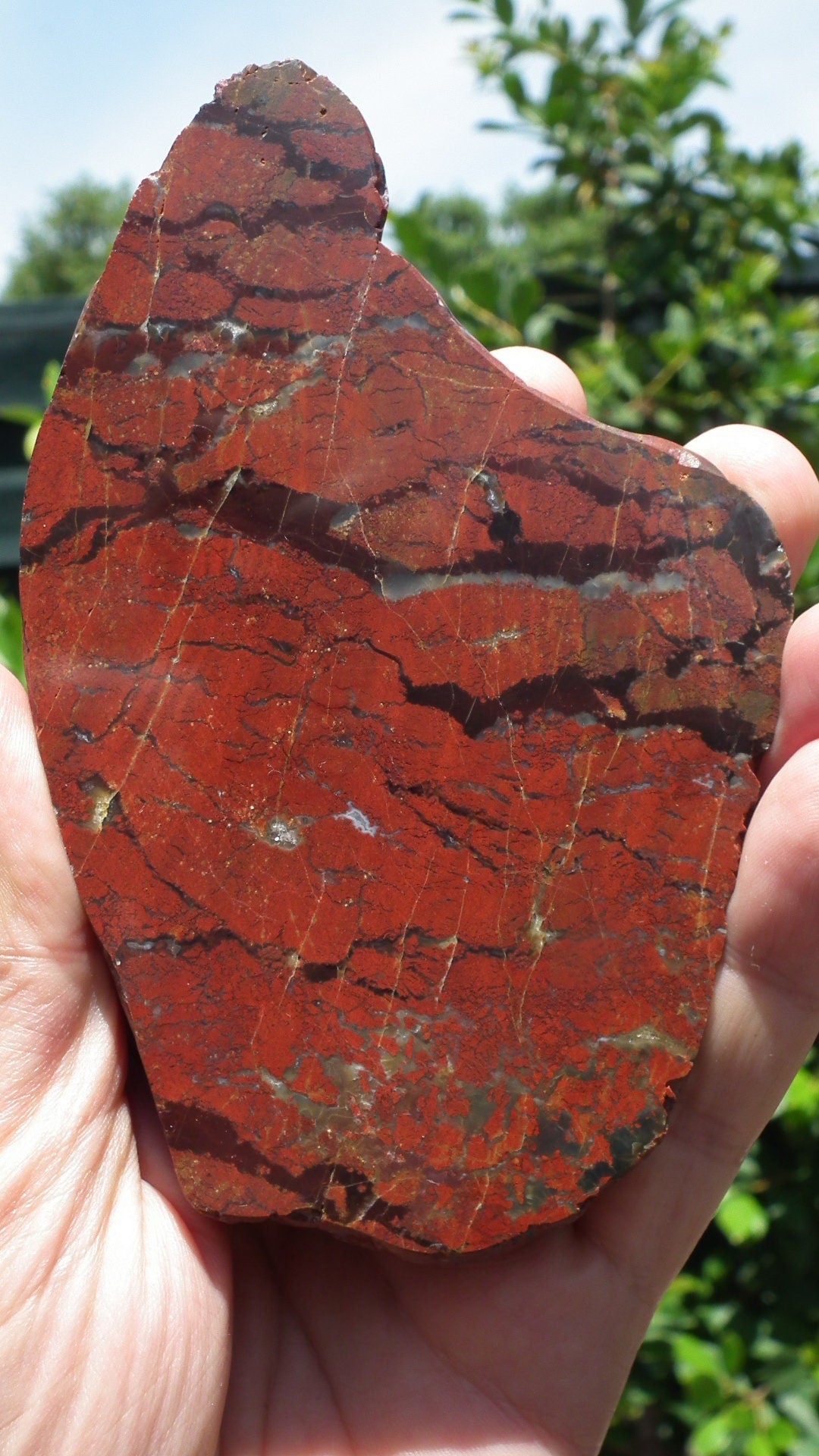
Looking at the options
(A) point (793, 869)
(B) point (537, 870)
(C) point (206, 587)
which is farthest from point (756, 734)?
(C) point (206, 587)

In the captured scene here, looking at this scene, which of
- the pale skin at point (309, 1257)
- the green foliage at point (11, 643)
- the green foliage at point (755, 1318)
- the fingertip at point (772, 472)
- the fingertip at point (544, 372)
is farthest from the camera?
the green foliage at point (755, 1318)

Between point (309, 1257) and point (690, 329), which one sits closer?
point (309, 1257)

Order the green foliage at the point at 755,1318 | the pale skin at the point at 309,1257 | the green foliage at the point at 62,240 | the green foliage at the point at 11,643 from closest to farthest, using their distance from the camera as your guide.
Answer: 1. the pale skin at the point at 309,1257
2. the green foliage at the point at 11,643
3. the green foliage at the point at 755,1318
4. the green foliage at the point at 62,240

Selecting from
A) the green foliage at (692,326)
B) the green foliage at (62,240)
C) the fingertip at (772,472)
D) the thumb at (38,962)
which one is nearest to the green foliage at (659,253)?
the green foliage at (692,326)

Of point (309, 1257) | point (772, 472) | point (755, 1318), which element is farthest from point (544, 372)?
point (755, 1318)

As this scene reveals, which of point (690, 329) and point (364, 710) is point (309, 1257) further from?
point (690, 329)

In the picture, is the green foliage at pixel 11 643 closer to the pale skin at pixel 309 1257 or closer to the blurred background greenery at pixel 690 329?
the blurred background greenery at pixel 690 329

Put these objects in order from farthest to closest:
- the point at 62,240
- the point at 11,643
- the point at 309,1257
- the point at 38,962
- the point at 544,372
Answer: the point at 62,240, the point at 11,643, the point at 544,372, the point at 309,1257, the point at 38,962

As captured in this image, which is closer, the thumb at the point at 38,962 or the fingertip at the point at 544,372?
the thumb at the point at 38,962
